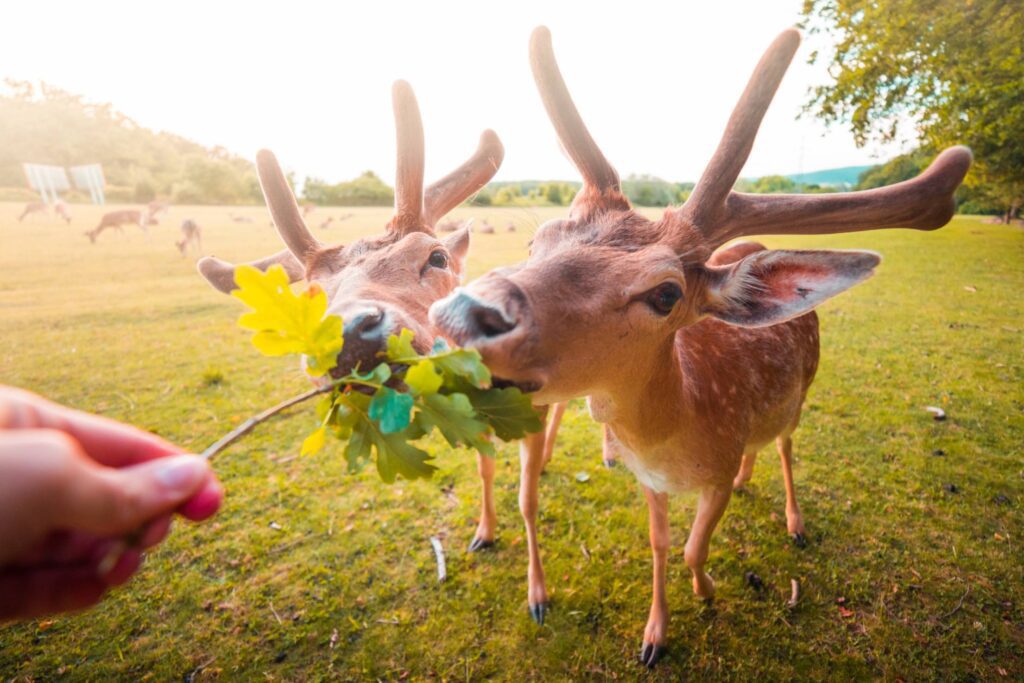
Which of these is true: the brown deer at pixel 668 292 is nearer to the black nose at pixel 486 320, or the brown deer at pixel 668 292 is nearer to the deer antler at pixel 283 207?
the black nose at pixel 486 320

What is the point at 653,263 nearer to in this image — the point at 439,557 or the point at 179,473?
the point at 179,473

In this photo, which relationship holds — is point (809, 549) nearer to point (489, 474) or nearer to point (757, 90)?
point (489, 474)

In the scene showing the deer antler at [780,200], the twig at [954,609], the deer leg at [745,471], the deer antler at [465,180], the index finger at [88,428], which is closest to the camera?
the index finger at [88,428]

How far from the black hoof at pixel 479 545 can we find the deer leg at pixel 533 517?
614 millimetres

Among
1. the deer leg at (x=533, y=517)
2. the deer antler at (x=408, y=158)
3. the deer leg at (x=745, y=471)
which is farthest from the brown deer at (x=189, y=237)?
the deer leg at (x=745, y=471)

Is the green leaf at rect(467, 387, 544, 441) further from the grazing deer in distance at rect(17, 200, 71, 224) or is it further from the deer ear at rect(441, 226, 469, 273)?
the grazing deer in distance at rect(17, 200, 71, 224)

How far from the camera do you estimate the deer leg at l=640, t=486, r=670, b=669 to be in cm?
321

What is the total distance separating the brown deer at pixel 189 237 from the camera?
1945 cm

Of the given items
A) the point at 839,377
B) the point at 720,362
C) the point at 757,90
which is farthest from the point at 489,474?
the point at 839,377

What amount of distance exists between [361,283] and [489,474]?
2291 mm

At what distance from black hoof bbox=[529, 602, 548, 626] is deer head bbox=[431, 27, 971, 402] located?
2.32 meters

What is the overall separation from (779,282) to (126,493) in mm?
2425

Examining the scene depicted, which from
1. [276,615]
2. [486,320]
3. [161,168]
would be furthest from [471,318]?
[161,168]

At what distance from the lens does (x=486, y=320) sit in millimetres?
1491
